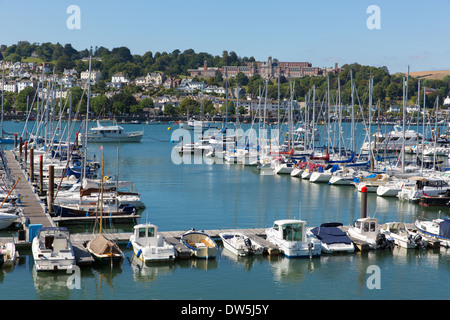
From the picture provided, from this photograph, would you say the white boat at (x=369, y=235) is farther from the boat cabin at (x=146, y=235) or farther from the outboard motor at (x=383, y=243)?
the boat cabin at (x=146, y=235)

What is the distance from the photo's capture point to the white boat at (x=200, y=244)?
23562 mm

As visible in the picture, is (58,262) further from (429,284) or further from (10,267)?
(429,284)

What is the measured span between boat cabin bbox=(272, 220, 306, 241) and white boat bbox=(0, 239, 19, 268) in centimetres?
1004

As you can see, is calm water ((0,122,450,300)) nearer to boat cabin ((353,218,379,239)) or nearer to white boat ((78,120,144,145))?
boat cabin ((353,218,379,239))

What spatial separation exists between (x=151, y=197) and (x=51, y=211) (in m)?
10.2

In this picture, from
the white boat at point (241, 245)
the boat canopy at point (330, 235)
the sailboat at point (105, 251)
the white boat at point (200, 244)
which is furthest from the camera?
the boat canopy at point (330, 235)

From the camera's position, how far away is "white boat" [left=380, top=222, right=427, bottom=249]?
2562 cm

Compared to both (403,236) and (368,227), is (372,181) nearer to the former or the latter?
(403,236)

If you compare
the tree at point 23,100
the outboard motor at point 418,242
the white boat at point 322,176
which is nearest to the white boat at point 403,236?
the outboard motor at point 418,242

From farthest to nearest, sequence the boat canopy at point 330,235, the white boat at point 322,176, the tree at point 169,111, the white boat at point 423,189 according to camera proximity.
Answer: the tree at point 169,111, the white boat at point 322,176, the white boat at point 423,189, the boat canopy at point 330,235

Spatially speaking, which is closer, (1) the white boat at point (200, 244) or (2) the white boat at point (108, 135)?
(1) the white boat at point (200, 244)

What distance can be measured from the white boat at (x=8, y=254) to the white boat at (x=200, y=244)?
637cm
